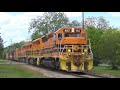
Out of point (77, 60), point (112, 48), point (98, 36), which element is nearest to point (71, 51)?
point (77, 60)

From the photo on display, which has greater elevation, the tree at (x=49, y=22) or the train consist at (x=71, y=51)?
the tree at (x=49, y=22)

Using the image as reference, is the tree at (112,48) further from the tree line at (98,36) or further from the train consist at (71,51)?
the train consist at (71,51)

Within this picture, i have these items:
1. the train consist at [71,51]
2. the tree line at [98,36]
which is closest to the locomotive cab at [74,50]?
the train consist at [71,51]

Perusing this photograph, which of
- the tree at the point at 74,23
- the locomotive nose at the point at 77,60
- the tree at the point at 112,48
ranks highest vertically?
the tree at the point at 74,23

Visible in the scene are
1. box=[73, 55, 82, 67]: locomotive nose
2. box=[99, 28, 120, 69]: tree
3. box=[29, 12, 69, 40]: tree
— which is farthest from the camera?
box=[29, 12, 69, 40]: tree

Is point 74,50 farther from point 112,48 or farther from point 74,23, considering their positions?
point 74,23

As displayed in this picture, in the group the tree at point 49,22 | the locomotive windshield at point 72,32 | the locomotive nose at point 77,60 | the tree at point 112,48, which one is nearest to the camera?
the locomotive nose at point 77,60

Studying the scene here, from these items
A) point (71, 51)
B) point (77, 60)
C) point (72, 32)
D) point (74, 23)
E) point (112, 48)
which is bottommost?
point (77, 60)

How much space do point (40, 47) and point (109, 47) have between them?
8405mm

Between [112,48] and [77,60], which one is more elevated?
[112,48]

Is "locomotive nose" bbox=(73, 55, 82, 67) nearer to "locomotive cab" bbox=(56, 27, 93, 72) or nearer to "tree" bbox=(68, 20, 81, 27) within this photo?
"locomotive cab" bbox=(56, 27, 93, 72)

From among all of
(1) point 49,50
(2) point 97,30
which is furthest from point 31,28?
(1) point 49,50

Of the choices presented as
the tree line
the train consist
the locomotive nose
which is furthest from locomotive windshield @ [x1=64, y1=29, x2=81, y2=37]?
the tree line
